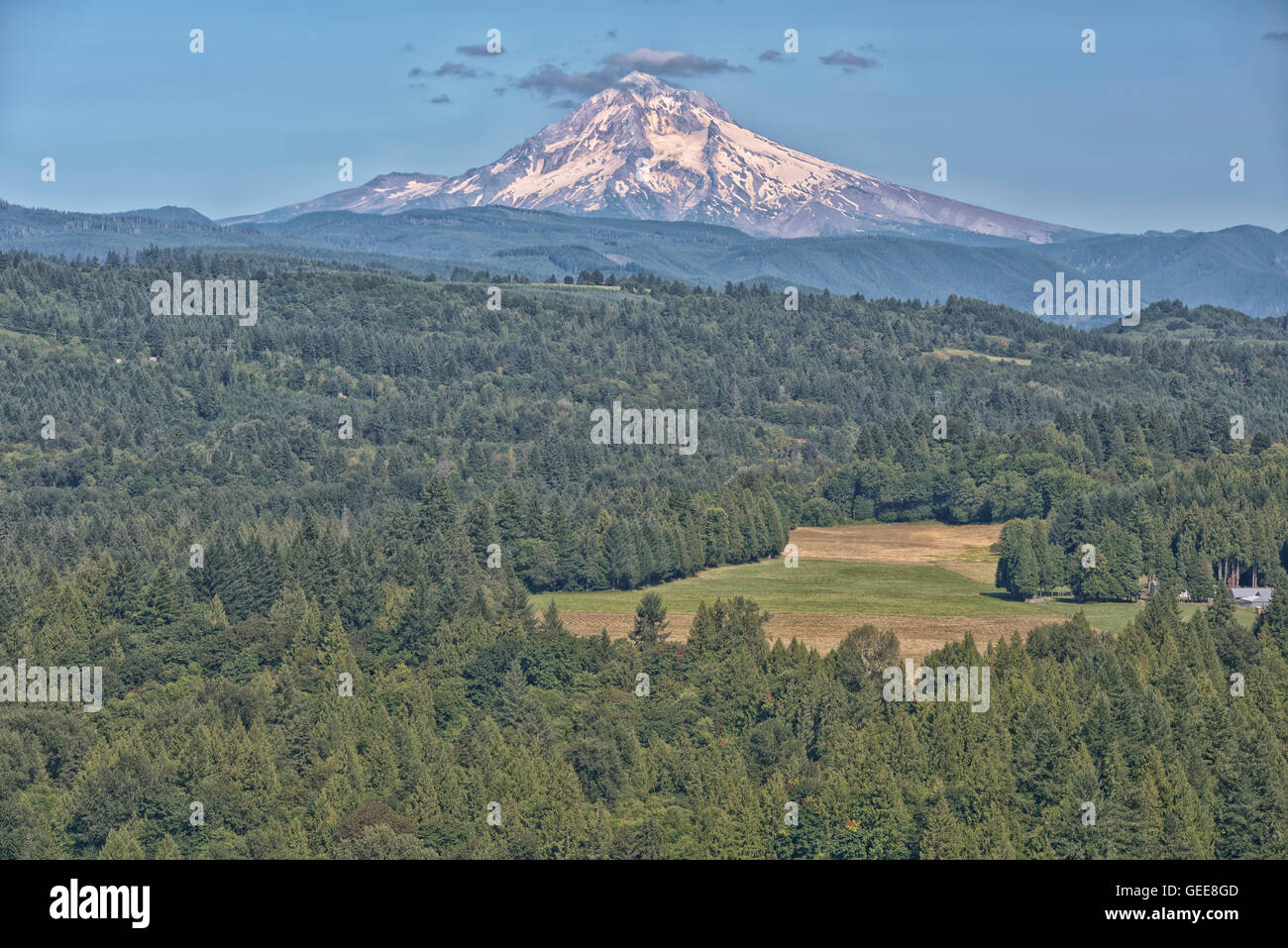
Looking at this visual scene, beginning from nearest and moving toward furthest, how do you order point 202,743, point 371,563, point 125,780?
point 125,780 < point 202,743 < point 371,563

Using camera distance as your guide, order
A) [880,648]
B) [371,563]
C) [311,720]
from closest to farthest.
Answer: [311,720] < [880,648] < [371,563]

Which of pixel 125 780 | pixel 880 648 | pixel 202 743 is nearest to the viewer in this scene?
pixel 125 780

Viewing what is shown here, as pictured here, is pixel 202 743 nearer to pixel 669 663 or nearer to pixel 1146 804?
pixel 669 663

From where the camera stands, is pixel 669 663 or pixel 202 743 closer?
pixel 202 743

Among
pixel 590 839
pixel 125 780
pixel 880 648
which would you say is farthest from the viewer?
pixel 880 648

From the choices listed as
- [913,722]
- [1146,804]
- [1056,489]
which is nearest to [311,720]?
[913,722]
